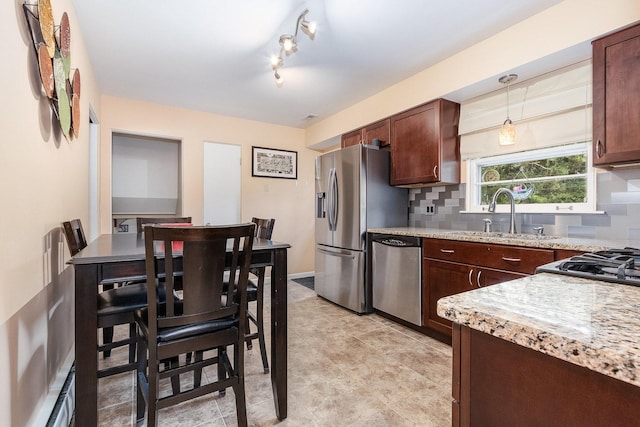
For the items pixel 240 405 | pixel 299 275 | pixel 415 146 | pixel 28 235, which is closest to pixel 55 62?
pixel 28 235

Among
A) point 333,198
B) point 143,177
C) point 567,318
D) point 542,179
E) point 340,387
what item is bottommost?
point 340,387

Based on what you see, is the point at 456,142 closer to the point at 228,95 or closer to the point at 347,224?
the point at 347,224

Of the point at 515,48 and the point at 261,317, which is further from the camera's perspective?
the point at 515,48

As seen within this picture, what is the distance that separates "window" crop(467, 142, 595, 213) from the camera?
91.7 inches

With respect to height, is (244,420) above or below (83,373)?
below

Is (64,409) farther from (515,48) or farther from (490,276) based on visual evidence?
(515,48)

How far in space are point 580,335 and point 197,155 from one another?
4.33 m

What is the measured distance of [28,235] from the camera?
4.42ft

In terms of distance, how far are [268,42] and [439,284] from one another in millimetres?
2420

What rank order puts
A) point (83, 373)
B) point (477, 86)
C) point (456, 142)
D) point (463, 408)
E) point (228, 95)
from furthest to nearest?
point (228, 95), point (456, 142), point (477, 86), point (83, 373), point (463, 408)

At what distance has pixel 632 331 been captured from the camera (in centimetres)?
48

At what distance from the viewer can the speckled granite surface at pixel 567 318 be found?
42 cm

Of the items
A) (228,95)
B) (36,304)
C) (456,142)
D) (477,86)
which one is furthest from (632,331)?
(228,95)

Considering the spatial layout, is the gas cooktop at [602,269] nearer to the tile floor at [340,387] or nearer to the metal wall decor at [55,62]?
the tile floor at [340,387]
